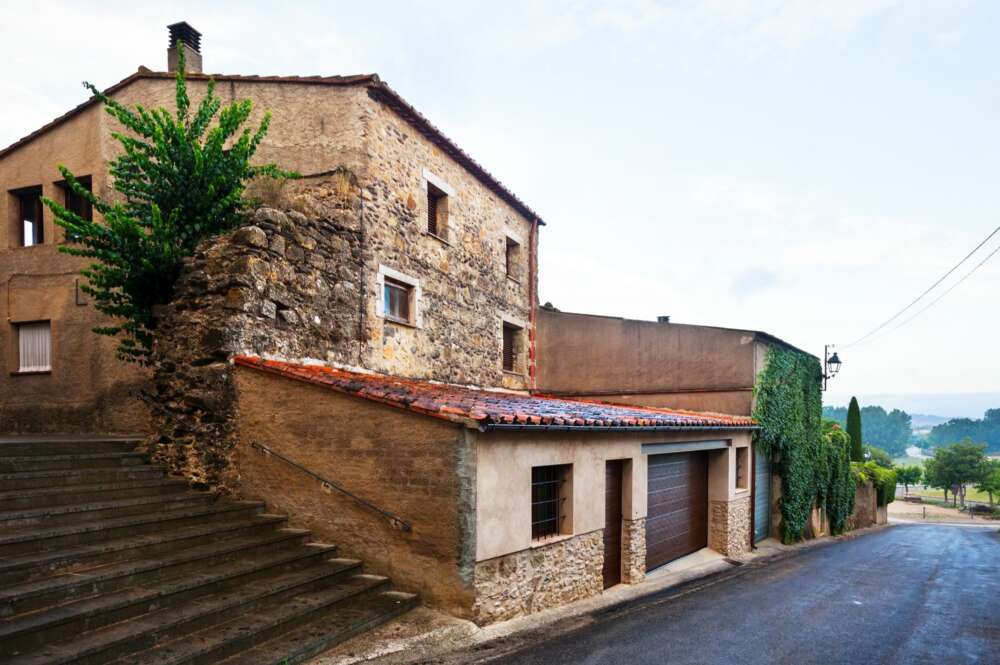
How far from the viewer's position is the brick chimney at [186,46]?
41.7ft

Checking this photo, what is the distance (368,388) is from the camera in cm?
737

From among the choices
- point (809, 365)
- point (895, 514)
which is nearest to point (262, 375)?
point (809, 365)

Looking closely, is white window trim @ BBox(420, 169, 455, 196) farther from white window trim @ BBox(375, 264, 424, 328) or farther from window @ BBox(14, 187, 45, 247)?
window @ BBox(14, 187, 45, 247)

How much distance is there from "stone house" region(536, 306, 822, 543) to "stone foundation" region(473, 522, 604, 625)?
8.72 meters

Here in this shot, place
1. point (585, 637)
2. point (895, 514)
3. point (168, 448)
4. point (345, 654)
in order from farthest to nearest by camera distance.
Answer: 1. point (895, 514)
2. point (168, 448)
3. point (585, 637)
4. point (345, 654)

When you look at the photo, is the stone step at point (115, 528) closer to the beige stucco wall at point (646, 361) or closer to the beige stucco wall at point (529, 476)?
the beige stucco wall at point (529, 476)

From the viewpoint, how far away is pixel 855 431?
120 feet

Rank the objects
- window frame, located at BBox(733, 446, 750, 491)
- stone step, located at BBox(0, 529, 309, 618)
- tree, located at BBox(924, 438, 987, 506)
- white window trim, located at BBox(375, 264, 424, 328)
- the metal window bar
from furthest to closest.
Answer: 1. tree, located at BBox(924, 438, 987, 506)
2. window frame, located at BBox(733, 446, 750, 491)
3. white window trim, located at BBox(375, 264, 424, 328)
4. the metal window bar
5. stone step, located at BBox(0, 529, 309, 618)

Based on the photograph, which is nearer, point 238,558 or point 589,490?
point 238,558

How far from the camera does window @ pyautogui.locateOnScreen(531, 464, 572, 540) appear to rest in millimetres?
8383

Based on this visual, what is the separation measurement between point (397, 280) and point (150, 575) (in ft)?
23.9

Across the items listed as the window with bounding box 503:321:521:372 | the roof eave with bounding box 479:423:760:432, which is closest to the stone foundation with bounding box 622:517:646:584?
the roof eave with bounding box 479:423:760:432

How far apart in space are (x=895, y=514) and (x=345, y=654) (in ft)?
175

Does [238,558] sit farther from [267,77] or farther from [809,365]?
[809,365]
